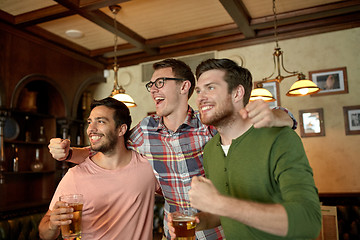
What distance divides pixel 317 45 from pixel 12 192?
5.66 metres

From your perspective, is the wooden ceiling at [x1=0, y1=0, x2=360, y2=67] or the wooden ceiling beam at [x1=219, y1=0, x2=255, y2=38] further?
the wooden ceiling at [x1=0, y1=0, x2=360, y2=67]

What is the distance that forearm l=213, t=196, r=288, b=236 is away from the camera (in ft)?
3.44

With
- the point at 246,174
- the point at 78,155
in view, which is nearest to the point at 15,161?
the point at 78,155

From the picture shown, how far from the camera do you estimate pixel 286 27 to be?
206 inches

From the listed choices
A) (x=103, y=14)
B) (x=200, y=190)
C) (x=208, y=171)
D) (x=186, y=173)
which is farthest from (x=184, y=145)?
(x=103, y=14)

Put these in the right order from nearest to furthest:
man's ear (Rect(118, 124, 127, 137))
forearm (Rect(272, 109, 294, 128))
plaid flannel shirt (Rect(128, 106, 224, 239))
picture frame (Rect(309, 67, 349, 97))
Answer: forearm (Rect(272, 109, 294, 128)), plaid flannel shirt (Rect(128, 106, 224, 239)), man's ear (Rect(118, 124, 127, 137)), picture frame (Rect(309, 67, 349, 97))

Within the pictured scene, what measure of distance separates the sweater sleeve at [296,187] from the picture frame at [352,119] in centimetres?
408

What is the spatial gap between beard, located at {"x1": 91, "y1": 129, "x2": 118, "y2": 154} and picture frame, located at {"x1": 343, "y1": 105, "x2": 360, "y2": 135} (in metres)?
4.01

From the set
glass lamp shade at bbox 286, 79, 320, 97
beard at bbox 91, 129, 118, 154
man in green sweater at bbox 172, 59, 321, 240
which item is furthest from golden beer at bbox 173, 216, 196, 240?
glass lamp shade at bbox 286, 79, 320, 97

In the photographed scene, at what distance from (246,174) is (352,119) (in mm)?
4163

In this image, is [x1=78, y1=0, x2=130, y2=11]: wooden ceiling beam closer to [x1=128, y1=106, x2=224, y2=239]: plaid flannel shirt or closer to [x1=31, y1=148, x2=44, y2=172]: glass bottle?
[x1=128, y1=106, x2=224, y2=239]: plaid flannel shirt

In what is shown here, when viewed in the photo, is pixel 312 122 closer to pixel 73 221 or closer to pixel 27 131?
pixel 73 221

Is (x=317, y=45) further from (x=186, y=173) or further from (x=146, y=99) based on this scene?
(x=186, y=173)

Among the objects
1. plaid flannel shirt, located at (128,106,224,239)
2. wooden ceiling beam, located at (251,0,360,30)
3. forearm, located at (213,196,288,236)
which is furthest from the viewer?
wooden ceiling beam, located at (251,0,360,30)
